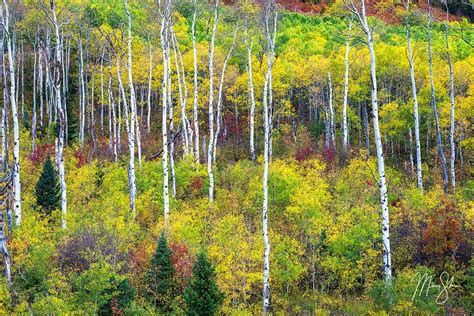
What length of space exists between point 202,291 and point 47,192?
32.5 feet

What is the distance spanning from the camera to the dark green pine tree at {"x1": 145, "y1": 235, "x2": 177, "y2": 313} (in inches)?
581

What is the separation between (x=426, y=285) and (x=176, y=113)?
872 inches

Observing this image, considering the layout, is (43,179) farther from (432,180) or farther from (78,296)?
(432,180)

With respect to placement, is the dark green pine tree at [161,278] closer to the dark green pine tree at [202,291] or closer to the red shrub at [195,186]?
the dark green pine tree at [202,291]

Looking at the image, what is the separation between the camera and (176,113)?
32.2 metres

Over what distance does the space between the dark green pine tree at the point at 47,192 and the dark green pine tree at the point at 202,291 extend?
8932 millimetres

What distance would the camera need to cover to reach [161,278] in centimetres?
1483

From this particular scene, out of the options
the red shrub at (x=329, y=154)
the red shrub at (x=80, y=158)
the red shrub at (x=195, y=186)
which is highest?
the red shrub at (x=329, y=154)

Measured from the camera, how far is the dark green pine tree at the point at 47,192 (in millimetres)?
19766

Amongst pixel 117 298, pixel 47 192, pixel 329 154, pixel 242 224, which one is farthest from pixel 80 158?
pixel 329 154

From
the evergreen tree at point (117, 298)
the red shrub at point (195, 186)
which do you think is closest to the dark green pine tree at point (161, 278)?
the evergreen tree at point (117, 298)

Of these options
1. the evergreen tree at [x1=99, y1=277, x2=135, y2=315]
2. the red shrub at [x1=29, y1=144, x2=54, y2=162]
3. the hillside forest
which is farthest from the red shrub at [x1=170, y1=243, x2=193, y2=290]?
the red shrub at [x1=29, y1=144, x2=54, y2=162]

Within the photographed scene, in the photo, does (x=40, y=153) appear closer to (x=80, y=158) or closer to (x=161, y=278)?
(x=80, y=158)

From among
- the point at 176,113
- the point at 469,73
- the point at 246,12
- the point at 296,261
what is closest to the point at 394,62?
Answer: the point at 469,73
